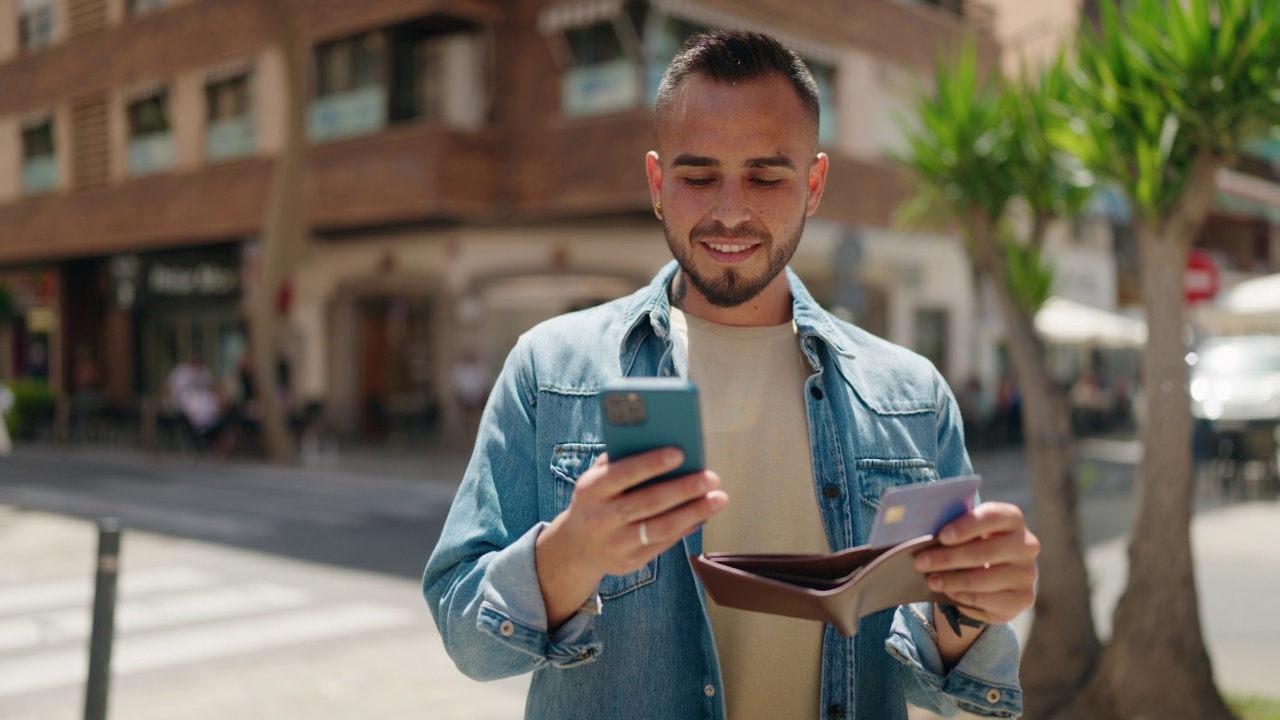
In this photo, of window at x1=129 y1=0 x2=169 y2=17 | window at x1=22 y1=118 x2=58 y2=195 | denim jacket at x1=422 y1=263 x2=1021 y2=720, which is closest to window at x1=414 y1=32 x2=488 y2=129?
window at x1=129 y1=0 x2=169 y2=17

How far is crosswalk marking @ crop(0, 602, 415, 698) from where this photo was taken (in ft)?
19.8

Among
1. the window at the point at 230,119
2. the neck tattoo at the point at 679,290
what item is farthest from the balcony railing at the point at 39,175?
the neck tattoo at the point at 679,290

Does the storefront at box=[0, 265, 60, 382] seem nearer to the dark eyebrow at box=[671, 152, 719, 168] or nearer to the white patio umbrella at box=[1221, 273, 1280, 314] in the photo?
the white patio umbrella at box=[1221, 273, 1280, 314]

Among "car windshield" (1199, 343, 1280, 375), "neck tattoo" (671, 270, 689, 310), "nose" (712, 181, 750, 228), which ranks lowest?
"car windshield" (1199, 343, 1280, 375)

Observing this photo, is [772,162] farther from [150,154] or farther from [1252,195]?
[1252,195]

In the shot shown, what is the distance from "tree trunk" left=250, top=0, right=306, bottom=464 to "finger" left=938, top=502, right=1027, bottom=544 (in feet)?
53.3

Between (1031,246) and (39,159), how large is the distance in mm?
27899

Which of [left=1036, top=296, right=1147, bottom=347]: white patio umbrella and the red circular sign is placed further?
[left=1036, top=296, right=1147, bottom=347]: white patio umbrella

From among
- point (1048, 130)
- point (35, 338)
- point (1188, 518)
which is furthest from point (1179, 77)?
point (35, 338)

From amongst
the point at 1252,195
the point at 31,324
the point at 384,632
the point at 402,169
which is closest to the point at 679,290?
the point at 384,632

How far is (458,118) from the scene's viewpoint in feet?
64.4

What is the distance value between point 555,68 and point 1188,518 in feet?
49.9

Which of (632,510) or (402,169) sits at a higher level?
(402,169)

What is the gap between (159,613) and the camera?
738cm
